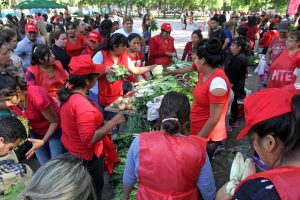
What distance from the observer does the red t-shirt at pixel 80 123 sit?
2.79 meters

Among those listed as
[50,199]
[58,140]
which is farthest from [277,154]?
[58,140]

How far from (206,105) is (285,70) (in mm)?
1900

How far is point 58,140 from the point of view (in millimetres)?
3633

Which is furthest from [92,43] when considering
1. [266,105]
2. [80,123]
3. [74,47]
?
[266,105]

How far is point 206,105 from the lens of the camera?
3293 millimetres

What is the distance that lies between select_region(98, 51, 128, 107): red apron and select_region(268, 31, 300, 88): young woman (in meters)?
2.29

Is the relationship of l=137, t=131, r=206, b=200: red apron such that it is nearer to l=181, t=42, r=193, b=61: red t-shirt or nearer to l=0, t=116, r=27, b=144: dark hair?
l=0, t=116, r=27, b=144: dark hair

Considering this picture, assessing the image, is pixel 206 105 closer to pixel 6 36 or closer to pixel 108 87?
pixel 108 87

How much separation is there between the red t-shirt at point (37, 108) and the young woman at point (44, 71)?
705 millimetres

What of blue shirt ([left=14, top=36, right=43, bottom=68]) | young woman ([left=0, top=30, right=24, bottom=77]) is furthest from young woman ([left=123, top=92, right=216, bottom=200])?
blue shirt ([left=14, top=36, right=43, bottom=68])

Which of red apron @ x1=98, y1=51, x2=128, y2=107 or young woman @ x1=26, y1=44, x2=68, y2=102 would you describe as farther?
red apron @ x1=98, y1=51, x2=128, y2=107

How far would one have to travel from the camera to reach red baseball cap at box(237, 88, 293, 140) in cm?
132

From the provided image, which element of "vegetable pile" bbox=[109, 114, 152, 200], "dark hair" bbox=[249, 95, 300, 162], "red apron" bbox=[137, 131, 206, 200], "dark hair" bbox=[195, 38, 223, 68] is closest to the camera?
"dark hair" bbox=[249, 95, 300, 162]

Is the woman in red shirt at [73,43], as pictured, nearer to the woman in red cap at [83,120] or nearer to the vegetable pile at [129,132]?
the vegetable pile at [129,132]
